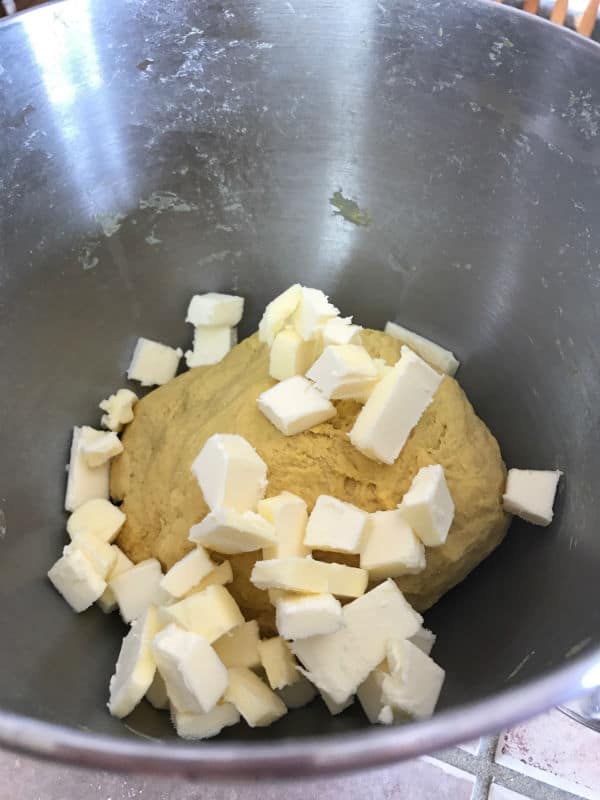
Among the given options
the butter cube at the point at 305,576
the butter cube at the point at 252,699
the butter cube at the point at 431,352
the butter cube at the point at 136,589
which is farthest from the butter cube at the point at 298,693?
the butter cube at the point at 431,352

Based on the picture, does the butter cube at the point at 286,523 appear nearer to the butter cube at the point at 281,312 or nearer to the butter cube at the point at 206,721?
the butter cube at the point at 206,721

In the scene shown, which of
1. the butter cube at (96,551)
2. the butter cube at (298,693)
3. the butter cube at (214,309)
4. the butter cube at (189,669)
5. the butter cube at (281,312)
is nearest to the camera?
the butter cube at (189,669)

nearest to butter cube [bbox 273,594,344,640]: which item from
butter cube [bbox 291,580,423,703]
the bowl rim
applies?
butter cube [bbox 291,580,423,703]

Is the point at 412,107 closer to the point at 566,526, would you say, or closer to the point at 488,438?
the point at 488,438

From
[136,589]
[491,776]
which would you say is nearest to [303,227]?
[136,589]

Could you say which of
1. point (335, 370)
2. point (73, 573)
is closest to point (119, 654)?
point (73, 573)

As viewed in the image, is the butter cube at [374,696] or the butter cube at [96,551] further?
the butter cube at [96,551]

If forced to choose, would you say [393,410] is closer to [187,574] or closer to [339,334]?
[339,334]
